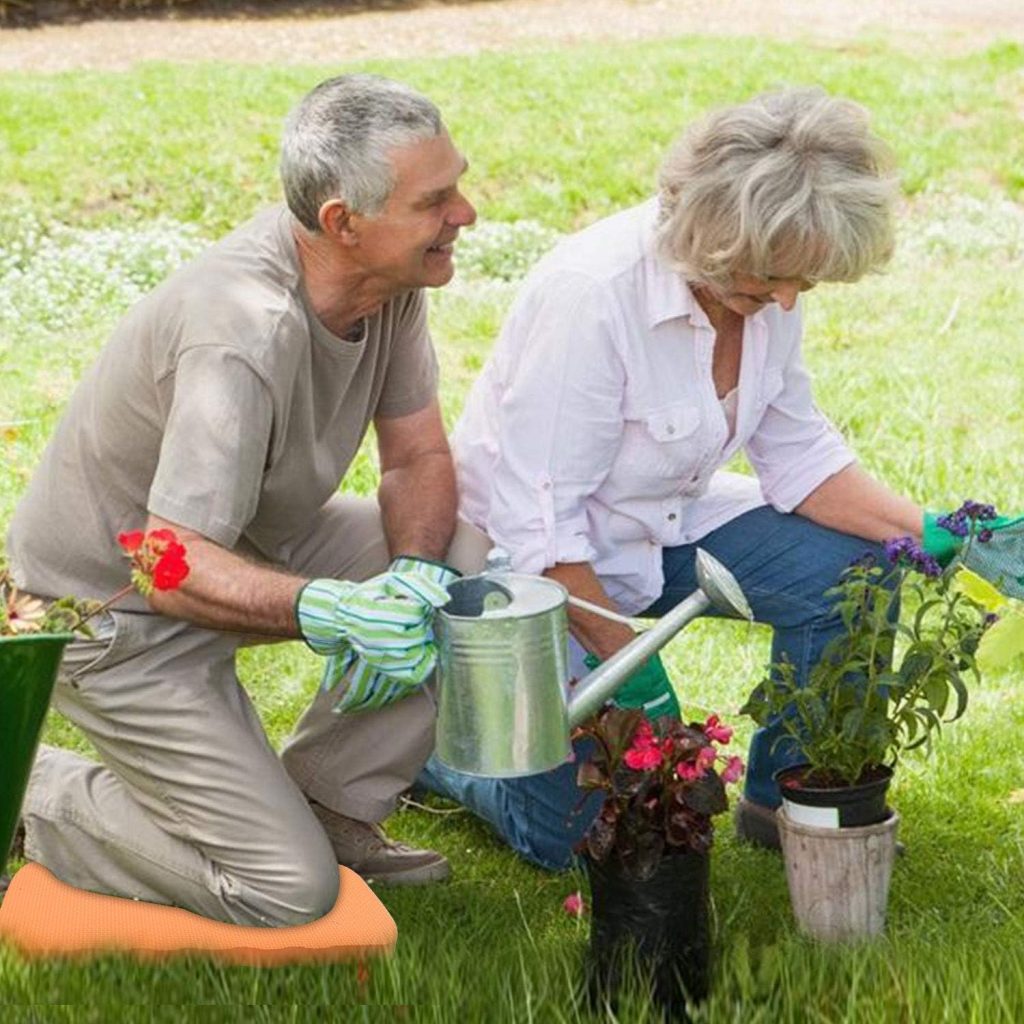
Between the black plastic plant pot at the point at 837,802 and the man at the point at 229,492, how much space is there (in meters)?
0.62

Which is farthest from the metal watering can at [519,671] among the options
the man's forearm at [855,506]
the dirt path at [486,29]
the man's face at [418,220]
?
the dirt path at [486,29]

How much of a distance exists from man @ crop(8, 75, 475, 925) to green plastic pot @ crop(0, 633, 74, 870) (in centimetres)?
74

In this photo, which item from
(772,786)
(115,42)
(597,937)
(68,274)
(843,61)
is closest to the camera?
(597,937)

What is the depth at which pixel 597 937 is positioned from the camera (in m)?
2.96

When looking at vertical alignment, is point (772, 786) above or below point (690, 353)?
below

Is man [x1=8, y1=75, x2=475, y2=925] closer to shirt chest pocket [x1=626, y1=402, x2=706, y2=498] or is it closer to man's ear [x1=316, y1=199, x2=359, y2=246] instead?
man's ear [x1=316, y1=199, x2=359, y2=246]

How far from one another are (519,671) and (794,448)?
1.16 m

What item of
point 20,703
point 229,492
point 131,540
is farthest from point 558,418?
point 20,703

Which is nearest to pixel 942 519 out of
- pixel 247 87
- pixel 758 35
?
pixel 247 87

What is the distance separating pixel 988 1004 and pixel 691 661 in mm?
1757

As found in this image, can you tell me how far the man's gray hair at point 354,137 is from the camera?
309cm

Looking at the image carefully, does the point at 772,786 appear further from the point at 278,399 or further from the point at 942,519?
the point at 278,399

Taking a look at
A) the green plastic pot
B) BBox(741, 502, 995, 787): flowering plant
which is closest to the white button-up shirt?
BBox(741, 502, 995, 787): flowering plant

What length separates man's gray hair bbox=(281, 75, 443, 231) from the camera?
309 cm
